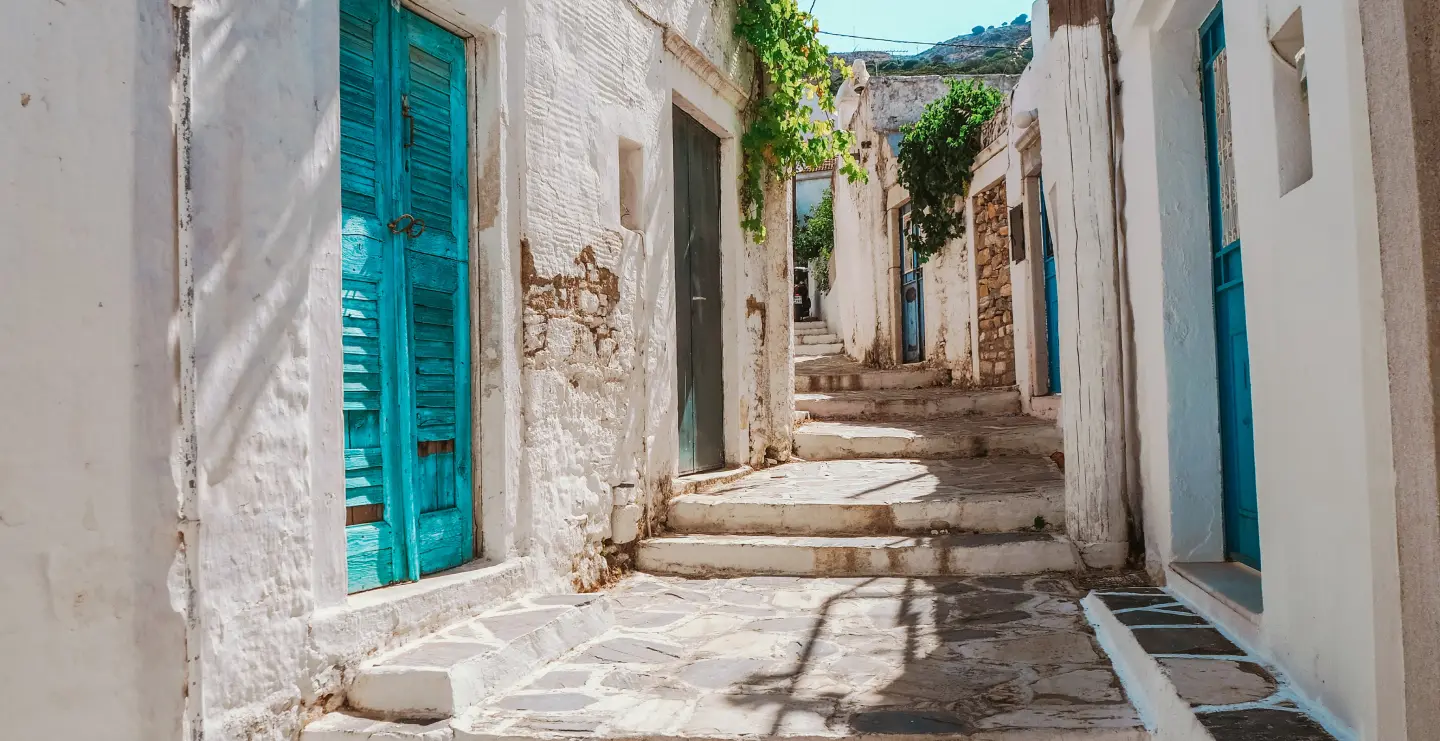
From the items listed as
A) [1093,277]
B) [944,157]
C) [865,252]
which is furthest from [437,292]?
[865,252]

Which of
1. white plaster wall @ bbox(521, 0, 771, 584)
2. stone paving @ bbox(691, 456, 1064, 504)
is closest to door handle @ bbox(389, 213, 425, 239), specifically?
white plaster wall @ bbox(521, 0, 771, 584)

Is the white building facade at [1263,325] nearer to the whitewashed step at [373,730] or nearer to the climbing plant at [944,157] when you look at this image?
the whitewashed step at [373,730]

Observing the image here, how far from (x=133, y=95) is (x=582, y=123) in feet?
8.06

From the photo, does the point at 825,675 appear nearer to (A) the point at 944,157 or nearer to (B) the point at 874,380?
(B) the point at 874,380

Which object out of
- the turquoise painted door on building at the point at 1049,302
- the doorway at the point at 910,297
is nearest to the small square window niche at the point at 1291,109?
the turquoise painted door on building at the point at 1049,302

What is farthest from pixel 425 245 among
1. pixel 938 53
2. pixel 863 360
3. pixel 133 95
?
pixel 938 53

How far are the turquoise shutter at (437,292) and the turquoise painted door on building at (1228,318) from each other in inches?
118

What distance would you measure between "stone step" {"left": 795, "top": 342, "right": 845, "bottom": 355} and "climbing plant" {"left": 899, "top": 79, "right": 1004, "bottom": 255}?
426 centimetres

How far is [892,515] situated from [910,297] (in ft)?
22.4

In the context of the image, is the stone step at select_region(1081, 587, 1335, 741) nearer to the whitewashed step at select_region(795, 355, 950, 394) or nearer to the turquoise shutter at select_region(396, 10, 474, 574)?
the turquoise shutter at select_region(396, 10, 474, 574)

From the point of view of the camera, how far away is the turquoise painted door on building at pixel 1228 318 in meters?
3.55

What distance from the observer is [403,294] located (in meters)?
3.62

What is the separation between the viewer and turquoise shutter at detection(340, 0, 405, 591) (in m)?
3.36

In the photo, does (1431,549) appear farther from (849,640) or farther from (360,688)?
(360,688)
